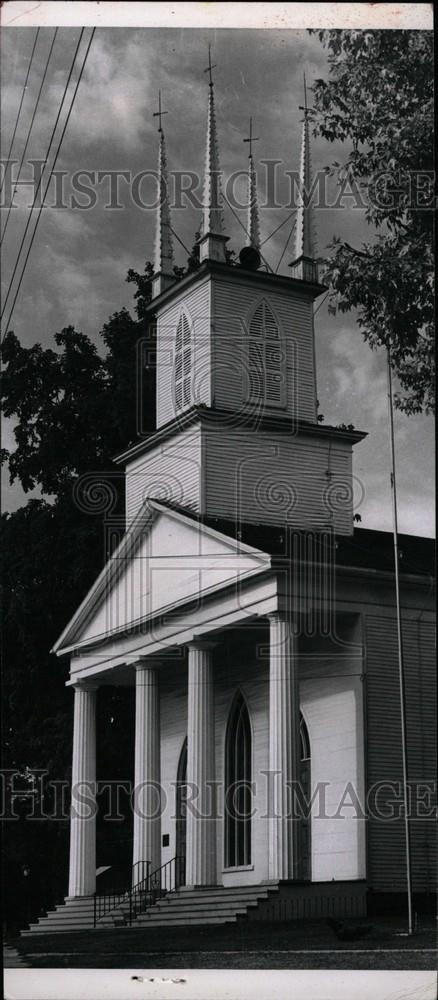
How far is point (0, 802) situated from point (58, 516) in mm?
3456

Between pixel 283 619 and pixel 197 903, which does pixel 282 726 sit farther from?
pixel 197 903

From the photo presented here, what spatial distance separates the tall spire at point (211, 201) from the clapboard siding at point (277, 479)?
248 centimetres

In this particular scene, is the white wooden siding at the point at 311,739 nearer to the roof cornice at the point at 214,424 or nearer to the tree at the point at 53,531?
the tree at the point at 53,531

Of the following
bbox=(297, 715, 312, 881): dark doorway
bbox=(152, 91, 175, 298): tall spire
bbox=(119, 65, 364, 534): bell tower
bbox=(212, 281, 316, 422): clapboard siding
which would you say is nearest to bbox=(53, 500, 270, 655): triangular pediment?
bbox=(119, 65, 364, 534): bell tower

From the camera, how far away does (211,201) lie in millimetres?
15742

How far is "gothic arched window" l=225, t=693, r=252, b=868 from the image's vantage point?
2161 centimetres

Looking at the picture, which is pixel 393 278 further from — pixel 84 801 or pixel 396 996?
pixel 84 801

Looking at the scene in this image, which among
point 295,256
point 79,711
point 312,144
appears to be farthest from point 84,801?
point 312,144

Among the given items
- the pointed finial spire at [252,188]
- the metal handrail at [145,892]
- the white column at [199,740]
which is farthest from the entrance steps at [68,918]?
the pointed finial spire at [252,188]

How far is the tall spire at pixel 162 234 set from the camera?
48.2 feet

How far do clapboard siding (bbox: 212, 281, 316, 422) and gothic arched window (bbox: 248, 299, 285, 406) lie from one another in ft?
0.35

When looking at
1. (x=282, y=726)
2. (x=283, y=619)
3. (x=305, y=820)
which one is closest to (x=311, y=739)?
(x=305, y=820)

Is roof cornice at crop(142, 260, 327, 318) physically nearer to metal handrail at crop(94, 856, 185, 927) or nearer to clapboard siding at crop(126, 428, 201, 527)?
clapboard siding at crop(126, 428, 201, 527)

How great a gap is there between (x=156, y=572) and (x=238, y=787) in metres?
4.00
